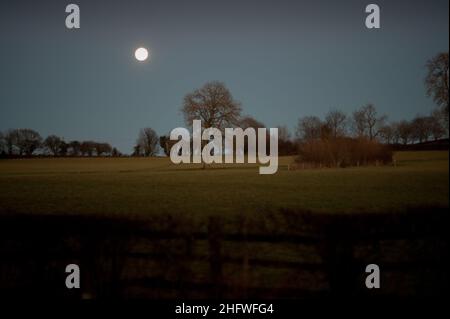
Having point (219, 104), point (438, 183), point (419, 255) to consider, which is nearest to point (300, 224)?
point (419, 255)

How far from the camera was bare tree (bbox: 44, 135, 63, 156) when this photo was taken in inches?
3330

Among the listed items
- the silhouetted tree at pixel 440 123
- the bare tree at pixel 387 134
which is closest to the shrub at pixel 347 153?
the bare tree at pixel 387 134

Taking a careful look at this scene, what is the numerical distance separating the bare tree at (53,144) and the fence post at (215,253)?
91.5 m

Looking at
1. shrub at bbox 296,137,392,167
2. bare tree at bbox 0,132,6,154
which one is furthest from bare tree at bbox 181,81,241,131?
bare tree at bbox 0,132,6,154

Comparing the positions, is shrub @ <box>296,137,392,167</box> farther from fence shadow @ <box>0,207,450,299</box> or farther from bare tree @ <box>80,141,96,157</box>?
bare tree @ <box>80,141,96,157</box>

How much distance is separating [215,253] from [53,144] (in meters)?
95.8

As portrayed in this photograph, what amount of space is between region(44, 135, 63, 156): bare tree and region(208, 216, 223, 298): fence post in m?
91.5

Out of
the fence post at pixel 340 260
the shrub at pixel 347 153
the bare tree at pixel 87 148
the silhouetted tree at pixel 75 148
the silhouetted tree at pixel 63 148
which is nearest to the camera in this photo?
the fence post at pixel 340 260

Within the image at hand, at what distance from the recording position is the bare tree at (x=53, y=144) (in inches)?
3330

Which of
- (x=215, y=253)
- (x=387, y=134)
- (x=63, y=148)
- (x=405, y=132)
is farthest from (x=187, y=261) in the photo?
(x=63, y=148)

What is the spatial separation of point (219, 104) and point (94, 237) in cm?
4981

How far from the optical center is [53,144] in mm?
87438

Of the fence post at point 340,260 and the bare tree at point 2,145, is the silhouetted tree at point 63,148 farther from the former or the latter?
the fence post at point 340,260

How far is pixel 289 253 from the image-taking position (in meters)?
8.99
